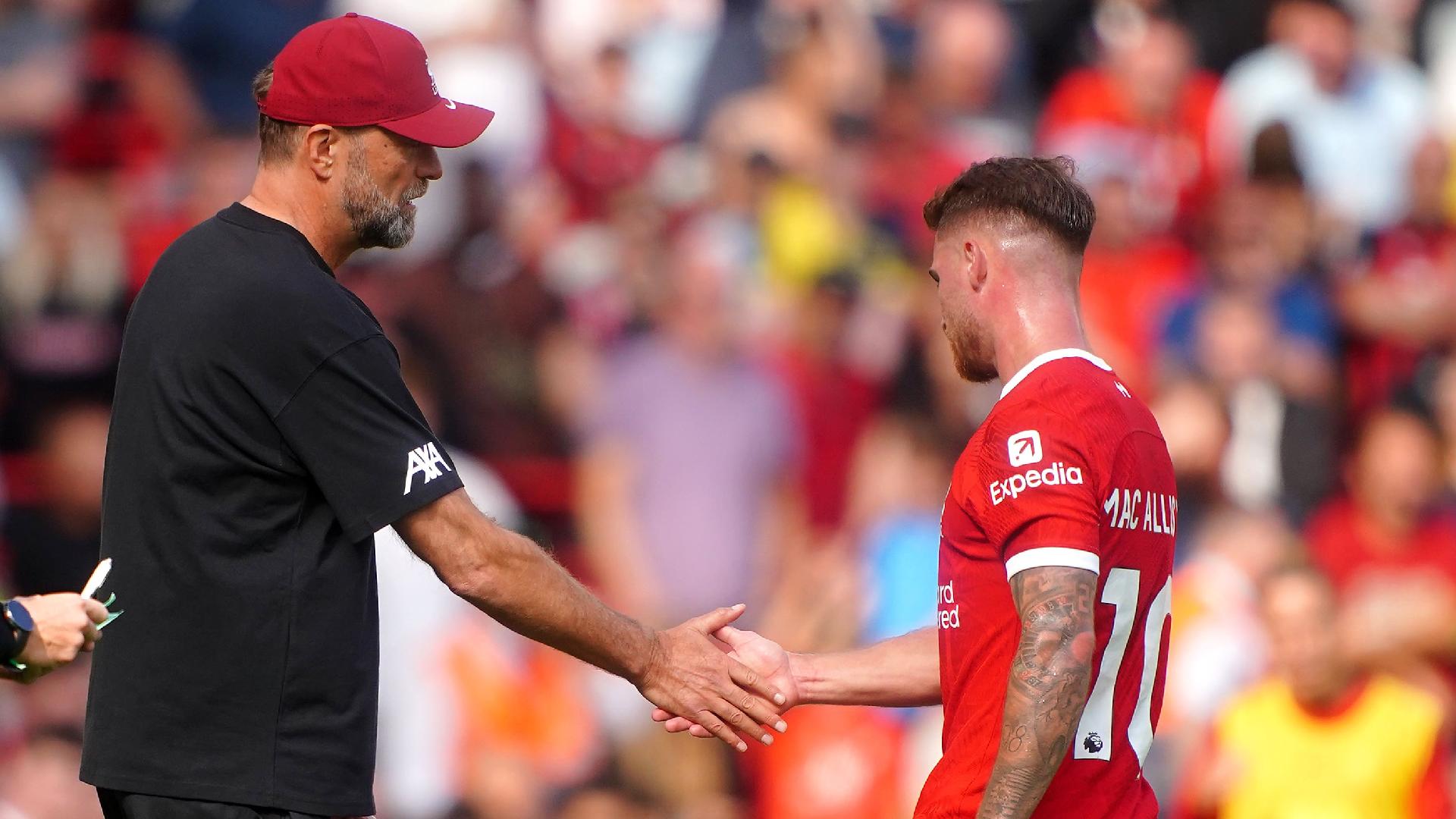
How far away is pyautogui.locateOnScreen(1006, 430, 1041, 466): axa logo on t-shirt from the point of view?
3.84m

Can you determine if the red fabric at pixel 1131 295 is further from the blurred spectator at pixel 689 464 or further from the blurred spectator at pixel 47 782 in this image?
the blurred spectator at pixel 47 782

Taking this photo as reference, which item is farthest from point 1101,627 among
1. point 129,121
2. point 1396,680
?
point 129,121

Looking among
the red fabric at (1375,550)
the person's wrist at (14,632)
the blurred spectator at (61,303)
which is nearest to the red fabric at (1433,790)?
the red fabric at (1375,550)

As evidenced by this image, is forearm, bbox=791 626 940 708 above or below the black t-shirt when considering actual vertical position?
above

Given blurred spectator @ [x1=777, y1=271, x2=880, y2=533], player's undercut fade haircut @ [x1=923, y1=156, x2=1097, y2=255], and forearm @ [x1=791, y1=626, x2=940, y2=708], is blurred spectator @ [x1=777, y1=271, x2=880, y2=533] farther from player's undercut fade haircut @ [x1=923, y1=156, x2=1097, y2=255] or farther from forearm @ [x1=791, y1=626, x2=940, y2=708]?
player's undercut fade haircut @ [x1=923, y1=156, x2=1097, y2=255]

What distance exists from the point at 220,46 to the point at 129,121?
0.68m

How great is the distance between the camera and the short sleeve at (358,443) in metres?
3.86

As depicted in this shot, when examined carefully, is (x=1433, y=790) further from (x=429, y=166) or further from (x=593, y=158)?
(x=593, y=158)

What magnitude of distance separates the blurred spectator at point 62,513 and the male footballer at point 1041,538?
532 centimetres

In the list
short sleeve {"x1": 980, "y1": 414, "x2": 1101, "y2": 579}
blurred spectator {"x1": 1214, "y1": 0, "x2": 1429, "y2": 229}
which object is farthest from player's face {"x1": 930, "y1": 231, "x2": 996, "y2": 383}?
blurred spectator {"x1": 1214, "y1": 0, "x2": 1429, "y2": 229}

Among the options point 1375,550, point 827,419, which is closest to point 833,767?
point 827,419

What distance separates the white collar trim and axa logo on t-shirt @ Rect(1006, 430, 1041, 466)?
0.58ft

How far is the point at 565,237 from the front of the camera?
9.91 meters

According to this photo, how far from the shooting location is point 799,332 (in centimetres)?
960
